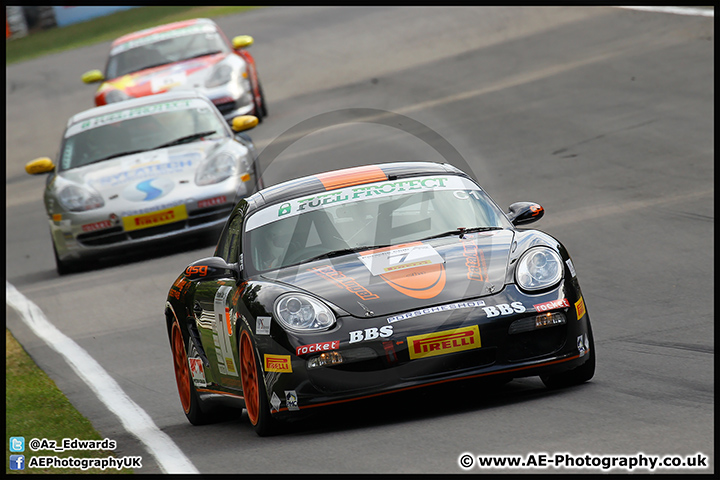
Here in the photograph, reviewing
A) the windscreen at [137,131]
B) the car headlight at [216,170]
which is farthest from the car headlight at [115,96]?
the car headlight at [216,170]

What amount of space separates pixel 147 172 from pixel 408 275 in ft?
25.6

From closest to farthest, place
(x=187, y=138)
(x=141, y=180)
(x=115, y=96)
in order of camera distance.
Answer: (x=141, y=180), (x=187, y=138), (x=115, y=96)

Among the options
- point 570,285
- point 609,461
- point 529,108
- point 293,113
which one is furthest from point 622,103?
point 609,461

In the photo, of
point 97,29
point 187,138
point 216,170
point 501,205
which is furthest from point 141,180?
point 97,29

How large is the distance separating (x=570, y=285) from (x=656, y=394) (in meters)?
0.73

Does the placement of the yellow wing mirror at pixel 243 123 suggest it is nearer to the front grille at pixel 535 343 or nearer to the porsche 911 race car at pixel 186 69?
the porsche 911 race car at pixel 186 69

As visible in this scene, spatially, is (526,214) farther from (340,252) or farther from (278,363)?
(278,363)

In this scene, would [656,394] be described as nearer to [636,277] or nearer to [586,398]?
[586,398]

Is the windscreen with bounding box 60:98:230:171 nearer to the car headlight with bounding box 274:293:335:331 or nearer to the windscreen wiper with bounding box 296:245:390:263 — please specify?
the windscreen wiper with bounding box 296:245:390:263

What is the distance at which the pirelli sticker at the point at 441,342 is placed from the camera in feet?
19.7

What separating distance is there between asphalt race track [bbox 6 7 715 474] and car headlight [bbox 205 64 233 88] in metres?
1.13

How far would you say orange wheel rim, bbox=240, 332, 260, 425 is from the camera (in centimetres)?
636

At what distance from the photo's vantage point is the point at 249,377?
6.53 meters

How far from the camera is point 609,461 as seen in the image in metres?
4.84
